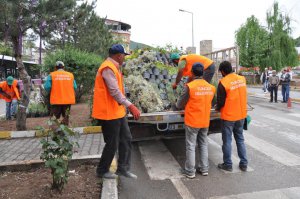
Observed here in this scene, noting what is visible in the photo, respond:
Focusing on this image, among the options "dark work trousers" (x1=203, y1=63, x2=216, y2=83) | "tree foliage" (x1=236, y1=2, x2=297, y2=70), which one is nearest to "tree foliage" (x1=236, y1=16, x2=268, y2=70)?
"tree foliage" (x1=236, y1=2, x2=297, y2=70)

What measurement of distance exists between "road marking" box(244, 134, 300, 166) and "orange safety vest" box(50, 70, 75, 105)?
424 centimetres

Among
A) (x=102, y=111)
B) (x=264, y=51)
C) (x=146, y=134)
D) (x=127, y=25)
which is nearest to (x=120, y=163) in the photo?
(x=102, y=111)

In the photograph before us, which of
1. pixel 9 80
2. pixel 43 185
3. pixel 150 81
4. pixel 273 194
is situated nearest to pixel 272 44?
pixel 9 80

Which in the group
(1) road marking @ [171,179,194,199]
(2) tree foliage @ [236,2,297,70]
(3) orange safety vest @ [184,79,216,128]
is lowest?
(1) road marking @ [171,179,194,199]

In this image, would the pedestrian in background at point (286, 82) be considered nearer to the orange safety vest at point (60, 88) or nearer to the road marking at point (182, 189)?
the orange safety vest at point (60, 88)

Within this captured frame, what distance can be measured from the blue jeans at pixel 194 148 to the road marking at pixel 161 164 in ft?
0.83

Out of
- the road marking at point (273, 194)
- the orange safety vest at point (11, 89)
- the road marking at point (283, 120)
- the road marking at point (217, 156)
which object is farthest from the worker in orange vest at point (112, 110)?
the orange safety vest at point (11, 89)

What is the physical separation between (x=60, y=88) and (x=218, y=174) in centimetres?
411

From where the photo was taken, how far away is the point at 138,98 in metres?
6.36

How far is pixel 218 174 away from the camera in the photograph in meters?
5.09

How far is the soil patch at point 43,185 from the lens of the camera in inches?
155

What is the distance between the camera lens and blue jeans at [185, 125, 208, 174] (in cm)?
497

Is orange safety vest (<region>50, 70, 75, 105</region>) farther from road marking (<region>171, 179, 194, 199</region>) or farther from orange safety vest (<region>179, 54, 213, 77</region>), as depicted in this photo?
road marking (<region>171, 179, 194, 199</region>)

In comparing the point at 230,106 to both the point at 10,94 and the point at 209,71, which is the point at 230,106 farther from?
the point at 10,94
